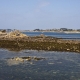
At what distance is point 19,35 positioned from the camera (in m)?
82.7

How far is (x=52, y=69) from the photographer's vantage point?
24.0 metres

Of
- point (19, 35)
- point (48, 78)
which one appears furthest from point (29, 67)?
point (19, 35)

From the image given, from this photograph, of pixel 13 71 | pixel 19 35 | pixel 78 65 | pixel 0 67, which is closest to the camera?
pixel 13 71

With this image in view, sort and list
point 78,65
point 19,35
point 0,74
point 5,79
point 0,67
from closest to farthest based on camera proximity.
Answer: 1. point 5,79
2. point 0,74
3. point 0,67
4. point 78,65
5. point 19,35

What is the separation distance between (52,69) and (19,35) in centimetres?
5966

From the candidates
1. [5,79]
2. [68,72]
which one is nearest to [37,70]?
[68,72]

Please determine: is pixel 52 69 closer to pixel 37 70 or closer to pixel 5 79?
pixel 37 70

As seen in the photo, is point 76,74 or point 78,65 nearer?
point 76,74

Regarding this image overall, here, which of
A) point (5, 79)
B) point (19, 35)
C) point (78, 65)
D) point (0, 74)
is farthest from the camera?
point (19, 35)

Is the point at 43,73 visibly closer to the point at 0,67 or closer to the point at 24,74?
the point at 24,74

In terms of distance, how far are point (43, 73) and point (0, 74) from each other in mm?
4259

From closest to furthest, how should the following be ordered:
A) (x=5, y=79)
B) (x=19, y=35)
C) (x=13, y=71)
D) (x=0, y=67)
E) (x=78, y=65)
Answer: (x=5, y=79)
(x=13, y=71)
(x=0, y=67)
(x=78, y=65)
(x=19, y=35)

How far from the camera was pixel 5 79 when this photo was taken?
19.1 m

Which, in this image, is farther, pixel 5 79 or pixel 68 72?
pixel 68 72
